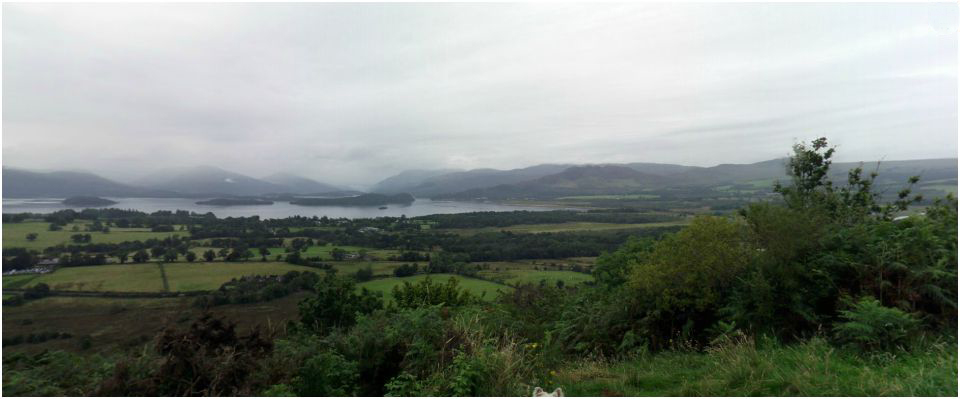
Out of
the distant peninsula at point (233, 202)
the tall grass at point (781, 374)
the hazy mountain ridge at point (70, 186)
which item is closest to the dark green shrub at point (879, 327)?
the tall grass at point (781, 374)

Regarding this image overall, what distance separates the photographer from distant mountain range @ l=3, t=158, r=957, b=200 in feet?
47.8

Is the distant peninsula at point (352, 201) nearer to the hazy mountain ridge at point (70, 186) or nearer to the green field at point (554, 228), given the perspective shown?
the hazy mountain ridge at point (70, 186)

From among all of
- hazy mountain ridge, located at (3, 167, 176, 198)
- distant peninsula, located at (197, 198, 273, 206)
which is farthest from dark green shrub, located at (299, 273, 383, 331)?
distant peninsula, located at (197, 198, 273, 206)

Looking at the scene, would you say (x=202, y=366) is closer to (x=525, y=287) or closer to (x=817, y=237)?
(x=525, y=287)

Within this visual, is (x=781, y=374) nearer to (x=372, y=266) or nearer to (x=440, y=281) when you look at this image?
(x=440, y=281)

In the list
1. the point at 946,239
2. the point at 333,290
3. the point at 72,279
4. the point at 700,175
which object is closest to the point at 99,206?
the point at 72,279

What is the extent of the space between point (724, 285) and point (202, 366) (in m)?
7.49

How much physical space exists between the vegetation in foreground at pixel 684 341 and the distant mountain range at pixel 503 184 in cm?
577

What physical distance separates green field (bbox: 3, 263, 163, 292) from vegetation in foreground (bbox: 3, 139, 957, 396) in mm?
12798

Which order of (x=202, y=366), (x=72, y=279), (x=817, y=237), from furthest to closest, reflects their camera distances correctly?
1. (x=72, y=279)
2. (x=817, y=237)
3. (x=202, y=366)

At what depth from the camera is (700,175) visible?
101000mm

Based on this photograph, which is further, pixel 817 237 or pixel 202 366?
pixel 817 237

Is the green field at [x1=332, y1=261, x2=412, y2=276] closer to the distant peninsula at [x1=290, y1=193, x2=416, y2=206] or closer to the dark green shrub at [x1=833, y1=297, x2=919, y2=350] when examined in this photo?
the dark green shrub at [x1=833, y1=297, x2=919, y2=350]

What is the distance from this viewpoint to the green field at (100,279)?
13.2 meters
